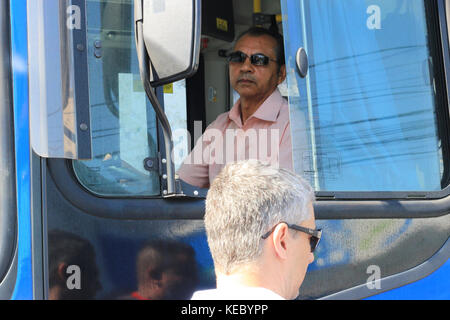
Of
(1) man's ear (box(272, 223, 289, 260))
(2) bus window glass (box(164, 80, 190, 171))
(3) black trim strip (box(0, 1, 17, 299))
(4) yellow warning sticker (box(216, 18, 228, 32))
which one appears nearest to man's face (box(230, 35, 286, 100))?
(2) bus window glass (box(164, 80, 190, 171))

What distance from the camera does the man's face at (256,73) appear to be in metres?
3.18

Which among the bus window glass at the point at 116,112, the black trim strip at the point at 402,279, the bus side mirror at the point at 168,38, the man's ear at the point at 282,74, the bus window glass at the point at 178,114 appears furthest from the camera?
the man's ear at the point at 282,74

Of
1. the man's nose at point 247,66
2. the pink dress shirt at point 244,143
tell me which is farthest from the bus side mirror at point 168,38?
the man's nose at point 247,66

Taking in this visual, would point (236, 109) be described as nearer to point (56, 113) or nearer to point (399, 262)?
point (399, 262)

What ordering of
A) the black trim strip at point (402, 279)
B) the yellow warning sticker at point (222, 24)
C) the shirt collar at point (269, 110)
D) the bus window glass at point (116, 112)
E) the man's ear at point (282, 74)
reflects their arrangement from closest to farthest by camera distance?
the bus window glass at point (116, 112), the black trim strip at point (402, 279), the shirt collar at point (269, 110), the man's ear at point (282, 74), the yellow warning sticker at point (222, 24)

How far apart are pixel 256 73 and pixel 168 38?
3.48 feet

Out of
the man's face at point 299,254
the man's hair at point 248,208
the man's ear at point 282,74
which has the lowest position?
the man's face at point 299,254

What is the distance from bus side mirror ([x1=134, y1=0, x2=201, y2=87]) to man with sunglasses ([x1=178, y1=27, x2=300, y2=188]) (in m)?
0.66

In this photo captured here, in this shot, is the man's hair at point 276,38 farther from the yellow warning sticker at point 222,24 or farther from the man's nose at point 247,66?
the yellow warning sticker at point 222,24

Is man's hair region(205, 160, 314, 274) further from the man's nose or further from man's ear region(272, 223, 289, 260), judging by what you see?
the man's nose

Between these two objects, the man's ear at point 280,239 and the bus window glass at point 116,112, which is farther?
the bus window glass at point 116,112

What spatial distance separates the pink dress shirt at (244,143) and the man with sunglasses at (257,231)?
2.34 ft

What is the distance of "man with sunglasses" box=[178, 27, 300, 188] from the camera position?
2906 mm

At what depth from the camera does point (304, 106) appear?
9.16 ft
